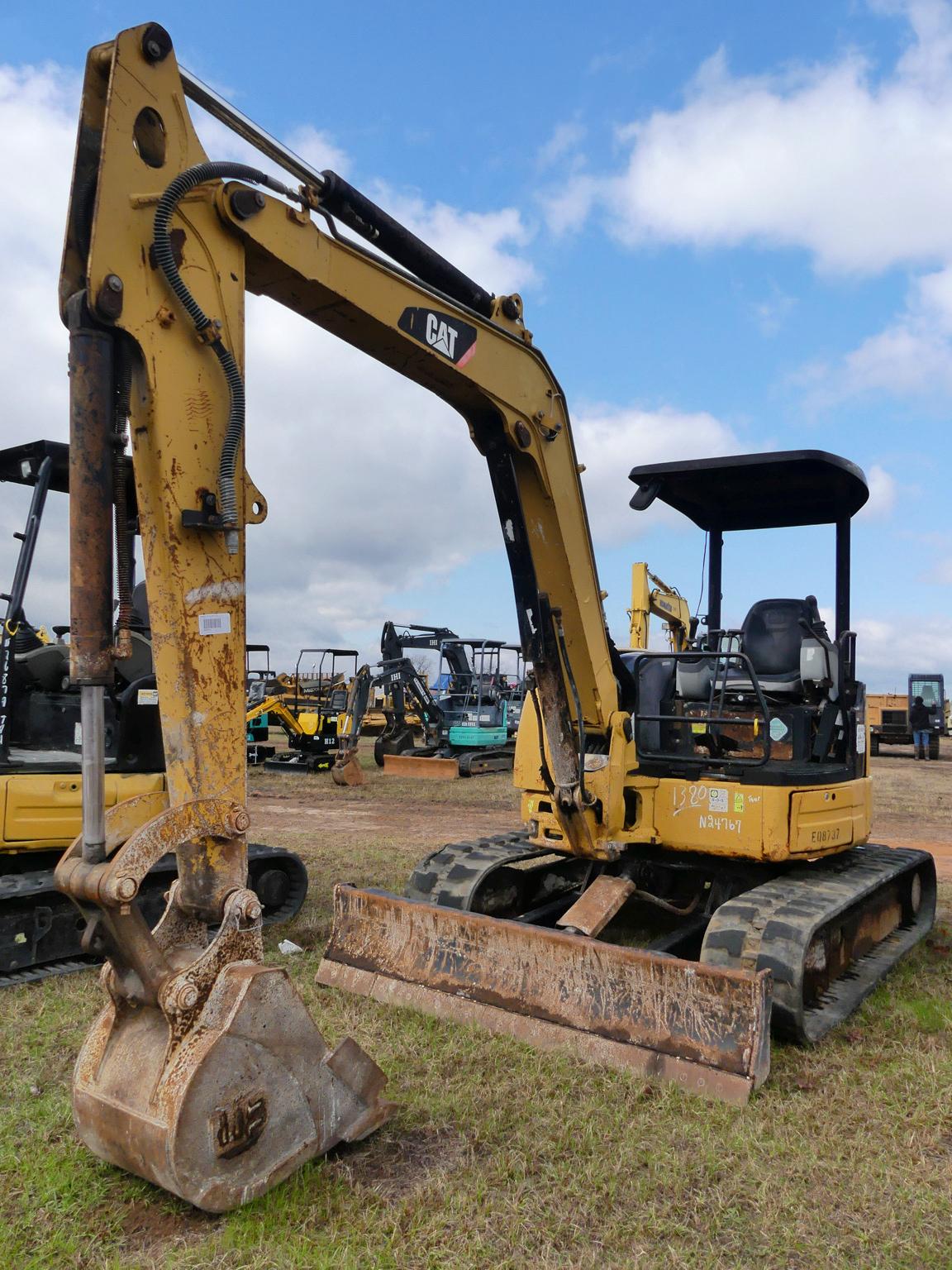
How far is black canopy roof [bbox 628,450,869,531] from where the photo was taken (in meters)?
6.49

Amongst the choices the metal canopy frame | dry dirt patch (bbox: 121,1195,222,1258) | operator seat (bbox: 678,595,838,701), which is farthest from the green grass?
the metal canopy frame

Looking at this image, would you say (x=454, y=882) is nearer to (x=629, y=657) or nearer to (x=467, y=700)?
(x=629, y=657)

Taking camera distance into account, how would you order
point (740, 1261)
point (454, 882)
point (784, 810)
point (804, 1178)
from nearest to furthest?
point (740, 1261) → point (804, 1178) → point (784, 810) → point (454, 882)

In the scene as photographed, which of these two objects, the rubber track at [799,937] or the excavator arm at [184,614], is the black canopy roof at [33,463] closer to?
the excavator arm at [184,614]

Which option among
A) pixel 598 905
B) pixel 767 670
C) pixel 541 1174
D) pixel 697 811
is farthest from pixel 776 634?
pixel 541 1174

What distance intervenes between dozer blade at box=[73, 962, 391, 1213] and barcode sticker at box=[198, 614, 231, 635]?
1.13 meters

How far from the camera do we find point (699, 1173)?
11.6ft

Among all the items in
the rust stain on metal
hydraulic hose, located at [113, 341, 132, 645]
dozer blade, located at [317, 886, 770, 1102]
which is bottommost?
dozer blade, located at [317, 886, 770, 1102]

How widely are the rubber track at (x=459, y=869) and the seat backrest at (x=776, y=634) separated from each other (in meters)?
1.95

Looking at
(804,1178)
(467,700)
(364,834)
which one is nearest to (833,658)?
(804,1178)

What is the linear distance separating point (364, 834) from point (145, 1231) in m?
8.55

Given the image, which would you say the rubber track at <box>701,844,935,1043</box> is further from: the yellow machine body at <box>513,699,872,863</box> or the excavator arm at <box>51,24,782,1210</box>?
the excavator arm at <box>51,24,782,1210</box>

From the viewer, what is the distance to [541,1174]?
3502 mm

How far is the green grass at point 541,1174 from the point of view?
305 centimetres
